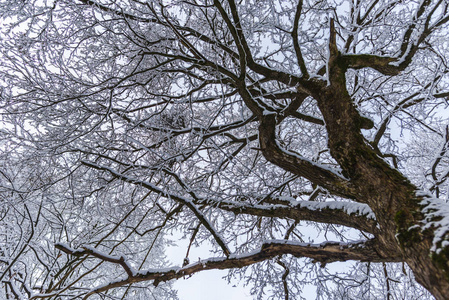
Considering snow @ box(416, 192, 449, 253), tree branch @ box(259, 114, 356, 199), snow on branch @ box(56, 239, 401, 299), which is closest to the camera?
snow @ box(416, 192, 449, 253)

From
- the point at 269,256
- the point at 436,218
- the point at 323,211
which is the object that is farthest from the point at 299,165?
the point at 436,218

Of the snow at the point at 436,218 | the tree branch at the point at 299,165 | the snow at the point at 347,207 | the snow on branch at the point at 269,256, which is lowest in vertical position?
the snow at the point at 436,218

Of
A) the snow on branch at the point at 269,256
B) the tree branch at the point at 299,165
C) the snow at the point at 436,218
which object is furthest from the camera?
the tree branch at the point at 299,165

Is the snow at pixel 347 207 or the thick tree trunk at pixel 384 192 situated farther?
the snow at pixel 347 207

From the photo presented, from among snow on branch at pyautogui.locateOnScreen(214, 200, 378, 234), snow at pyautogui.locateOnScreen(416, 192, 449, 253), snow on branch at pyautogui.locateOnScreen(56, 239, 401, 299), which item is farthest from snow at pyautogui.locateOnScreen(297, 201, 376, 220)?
snow at pyautogui.locateOnScreen(416, 192, 449, 253)

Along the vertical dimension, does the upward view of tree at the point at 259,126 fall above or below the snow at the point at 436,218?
above

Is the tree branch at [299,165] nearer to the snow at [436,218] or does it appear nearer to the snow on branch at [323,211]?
the snow on branch at [323,211]

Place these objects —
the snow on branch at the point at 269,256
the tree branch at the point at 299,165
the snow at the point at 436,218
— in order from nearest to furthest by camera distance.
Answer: the snow at the point at 436,218
the snow on branch at the point at 269,256
the tree branch at the point at 299,165

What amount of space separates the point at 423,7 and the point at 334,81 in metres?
1.09

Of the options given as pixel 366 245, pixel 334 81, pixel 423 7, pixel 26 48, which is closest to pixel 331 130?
pixel 334 81

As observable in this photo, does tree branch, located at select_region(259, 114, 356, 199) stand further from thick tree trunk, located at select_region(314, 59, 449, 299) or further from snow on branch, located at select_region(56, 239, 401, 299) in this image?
snow on branch, located at select_region(56, 239, 401, 299)

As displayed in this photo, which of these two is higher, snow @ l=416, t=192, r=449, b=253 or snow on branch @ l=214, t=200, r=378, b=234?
snow on branch @ l=214, t=200, r=378, b=234

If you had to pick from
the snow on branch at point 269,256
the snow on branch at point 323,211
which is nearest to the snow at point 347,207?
the snow on branch at point 323,211

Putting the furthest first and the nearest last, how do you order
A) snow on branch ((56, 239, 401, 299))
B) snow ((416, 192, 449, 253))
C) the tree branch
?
the tree branch → snow on branch ((56, 239, 401, 299)) → snow ((416, 192, 449, 253))
